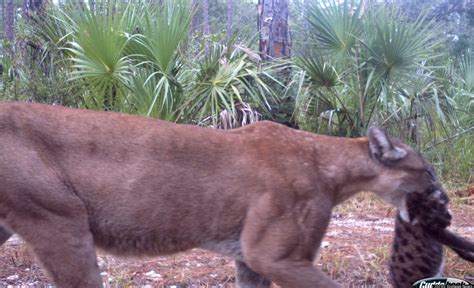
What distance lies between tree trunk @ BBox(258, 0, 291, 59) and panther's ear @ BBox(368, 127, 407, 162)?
20.5 feet

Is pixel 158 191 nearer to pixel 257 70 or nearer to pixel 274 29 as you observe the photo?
pixel 257 70

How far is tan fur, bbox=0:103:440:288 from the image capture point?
3.92m

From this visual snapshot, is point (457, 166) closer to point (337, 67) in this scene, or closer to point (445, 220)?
point (337, 67)

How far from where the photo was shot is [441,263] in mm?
5238

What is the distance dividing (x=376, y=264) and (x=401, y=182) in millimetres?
1626

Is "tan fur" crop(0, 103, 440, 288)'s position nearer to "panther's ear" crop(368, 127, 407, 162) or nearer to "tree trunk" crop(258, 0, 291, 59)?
"panther's ear" crop(368, 127, 407, 162)

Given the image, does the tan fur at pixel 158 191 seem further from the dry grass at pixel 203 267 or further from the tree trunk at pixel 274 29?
the tree trunk at pixel 274 29

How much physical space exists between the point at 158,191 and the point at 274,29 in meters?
7.01

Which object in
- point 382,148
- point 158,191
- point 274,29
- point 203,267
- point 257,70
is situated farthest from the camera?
point 274,29

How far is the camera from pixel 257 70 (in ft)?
31.7

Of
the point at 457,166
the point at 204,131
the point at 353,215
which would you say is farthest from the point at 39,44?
the point at 204,131

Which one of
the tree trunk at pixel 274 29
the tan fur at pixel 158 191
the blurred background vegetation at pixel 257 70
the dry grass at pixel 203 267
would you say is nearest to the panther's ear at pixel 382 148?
the tan fur at pixel 158 191

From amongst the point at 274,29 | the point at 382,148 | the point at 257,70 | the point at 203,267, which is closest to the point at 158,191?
the point at 382,148

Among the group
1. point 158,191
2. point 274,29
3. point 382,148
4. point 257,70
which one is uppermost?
point 274,29
